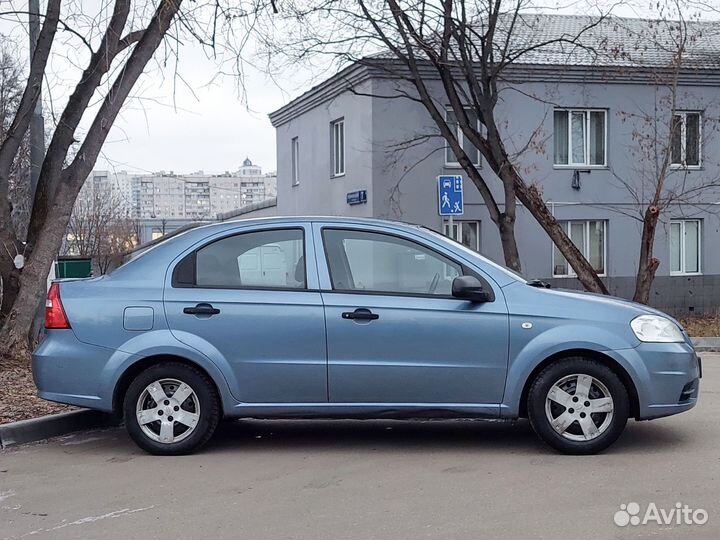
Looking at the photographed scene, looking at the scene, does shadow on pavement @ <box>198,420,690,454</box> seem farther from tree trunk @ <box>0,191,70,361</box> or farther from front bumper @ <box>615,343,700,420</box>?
tree trunk @ <box>0,191,70,361</box>

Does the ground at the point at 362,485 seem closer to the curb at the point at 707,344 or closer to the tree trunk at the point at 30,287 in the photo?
the tree trunk at the point at 30,287

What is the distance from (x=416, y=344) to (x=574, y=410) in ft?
3.93

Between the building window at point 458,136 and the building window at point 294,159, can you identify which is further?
the building window at point 294,159

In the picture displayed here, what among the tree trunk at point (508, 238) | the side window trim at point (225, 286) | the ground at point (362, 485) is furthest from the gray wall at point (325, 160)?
the side window trim at point (225, 286)

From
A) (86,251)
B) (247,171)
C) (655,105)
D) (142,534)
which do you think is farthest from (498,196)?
(247,171)

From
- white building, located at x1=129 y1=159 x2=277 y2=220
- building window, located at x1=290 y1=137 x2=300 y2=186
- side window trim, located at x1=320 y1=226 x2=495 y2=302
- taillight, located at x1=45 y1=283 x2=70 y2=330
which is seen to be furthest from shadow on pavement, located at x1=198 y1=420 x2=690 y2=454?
white building, located at x1=129 y1=159 x2=277 y2=220

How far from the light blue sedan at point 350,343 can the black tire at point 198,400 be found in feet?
0.03

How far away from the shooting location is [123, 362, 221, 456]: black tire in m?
6.84

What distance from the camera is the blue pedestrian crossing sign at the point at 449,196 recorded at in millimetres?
15359

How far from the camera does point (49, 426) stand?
25.6 ft

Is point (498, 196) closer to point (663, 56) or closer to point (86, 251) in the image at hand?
point (663, 56)

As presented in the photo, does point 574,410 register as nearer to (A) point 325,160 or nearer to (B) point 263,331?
(B) point 263,331

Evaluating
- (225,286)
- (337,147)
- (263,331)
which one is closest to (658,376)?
(263,331)

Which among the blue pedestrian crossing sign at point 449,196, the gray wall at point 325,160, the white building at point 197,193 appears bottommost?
the blue pedestrian crossing sign at point 449,196
